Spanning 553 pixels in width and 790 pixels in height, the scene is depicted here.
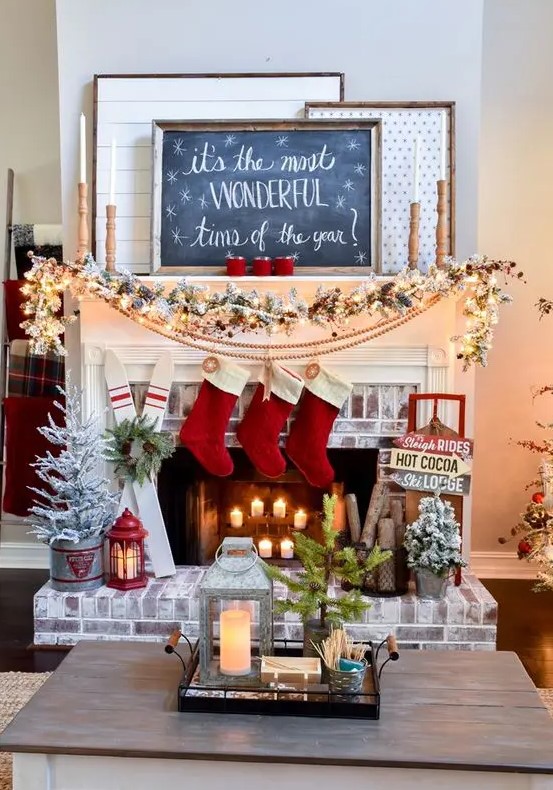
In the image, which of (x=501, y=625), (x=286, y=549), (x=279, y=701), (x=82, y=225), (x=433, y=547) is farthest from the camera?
(x=286, y=549)

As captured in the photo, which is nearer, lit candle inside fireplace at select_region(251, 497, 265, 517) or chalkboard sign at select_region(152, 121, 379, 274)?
chalkboard sign at select_region(152, 121, 379, 274)

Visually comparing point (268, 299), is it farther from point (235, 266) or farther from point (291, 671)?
point (291, 671)

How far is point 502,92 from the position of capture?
3.57 meters

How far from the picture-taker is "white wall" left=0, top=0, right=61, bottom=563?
3676 millimetres

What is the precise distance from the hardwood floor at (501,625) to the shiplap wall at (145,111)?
161 centimetres

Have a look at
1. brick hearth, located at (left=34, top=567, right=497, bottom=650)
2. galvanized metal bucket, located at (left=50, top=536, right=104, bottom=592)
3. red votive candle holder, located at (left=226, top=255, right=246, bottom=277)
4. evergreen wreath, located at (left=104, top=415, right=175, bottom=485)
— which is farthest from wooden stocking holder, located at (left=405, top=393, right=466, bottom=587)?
galvanized metal bucket, located at (left=50, top=536, right=104, bottom=592)

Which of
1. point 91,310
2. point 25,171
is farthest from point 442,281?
point 25,171

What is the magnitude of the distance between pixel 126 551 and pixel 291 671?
1327 millimetres

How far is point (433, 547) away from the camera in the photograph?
267 cm

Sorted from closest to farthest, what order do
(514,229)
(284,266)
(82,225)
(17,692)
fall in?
(17,692), (82,225), (284,266), (514,229)

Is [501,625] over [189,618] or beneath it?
beneath

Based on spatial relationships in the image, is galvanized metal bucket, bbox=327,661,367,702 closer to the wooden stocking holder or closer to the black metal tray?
the black metal tray

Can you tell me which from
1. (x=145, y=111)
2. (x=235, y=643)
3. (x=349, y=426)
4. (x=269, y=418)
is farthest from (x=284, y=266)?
(x=235, y=643)

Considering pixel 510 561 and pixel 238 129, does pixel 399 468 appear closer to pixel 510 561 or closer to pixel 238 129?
pixel 510 561
